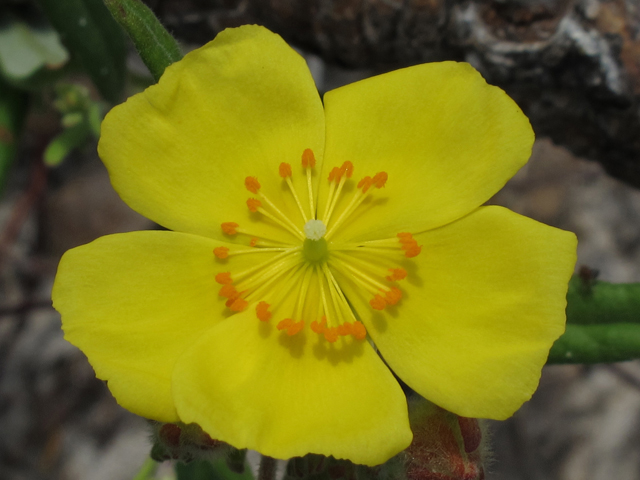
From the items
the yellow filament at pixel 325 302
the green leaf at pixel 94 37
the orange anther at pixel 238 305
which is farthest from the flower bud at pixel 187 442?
the green leaf at pixel 94 37

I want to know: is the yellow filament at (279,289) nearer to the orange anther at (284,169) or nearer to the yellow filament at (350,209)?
the yellow filament at (350,209)

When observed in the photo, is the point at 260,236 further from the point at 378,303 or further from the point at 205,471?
the point at 205,471

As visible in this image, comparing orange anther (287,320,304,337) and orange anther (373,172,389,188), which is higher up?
orange anther (373,172,389,188)

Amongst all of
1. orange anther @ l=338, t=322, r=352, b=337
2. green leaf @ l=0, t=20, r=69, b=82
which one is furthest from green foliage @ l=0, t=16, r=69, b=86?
orange anther @ l=338, t=322, r=352, b=337

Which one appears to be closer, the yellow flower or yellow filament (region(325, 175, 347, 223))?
the yellow flower

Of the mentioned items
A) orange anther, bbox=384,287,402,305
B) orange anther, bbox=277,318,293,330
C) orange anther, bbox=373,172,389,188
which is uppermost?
orange anther, bbox=373,172,389,188

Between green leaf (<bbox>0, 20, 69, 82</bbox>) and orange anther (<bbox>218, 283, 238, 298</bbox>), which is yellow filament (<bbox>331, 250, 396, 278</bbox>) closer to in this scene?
orange anther (<bbox>218, 283, 238, 298</bbox>)
